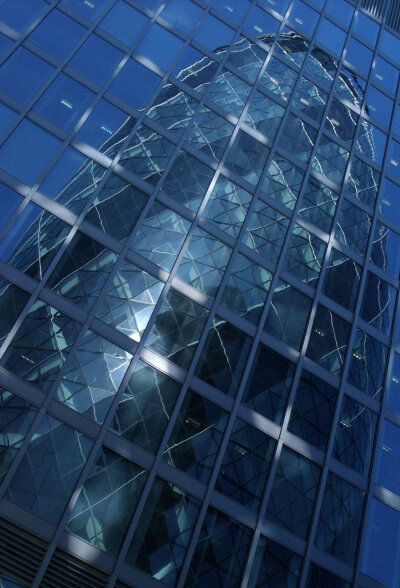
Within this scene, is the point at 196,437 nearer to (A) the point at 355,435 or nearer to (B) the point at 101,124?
(A) the point at 355,435

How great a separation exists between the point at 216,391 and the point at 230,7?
18.5 meters

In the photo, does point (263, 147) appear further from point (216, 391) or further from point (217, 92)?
point (216, 391)

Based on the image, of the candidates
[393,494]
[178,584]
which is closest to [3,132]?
[178,584]

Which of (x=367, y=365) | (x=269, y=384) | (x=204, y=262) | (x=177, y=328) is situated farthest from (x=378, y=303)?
(x=177, y=328)

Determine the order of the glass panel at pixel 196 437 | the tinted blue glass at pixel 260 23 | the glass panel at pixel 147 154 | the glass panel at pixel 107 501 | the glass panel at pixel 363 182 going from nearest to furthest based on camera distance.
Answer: the glass panel at pixel 107 501, the glass panel at pixel 196 437, the glass panel at pixel 147 154, the glass panel at pixel 363 182, the tinted blue glass at pixel 260 23

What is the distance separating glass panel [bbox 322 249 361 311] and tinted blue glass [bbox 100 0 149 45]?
12.2 meters

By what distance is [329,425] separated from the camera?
2322cm

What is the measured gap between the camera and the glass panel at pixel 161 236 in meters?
22.5

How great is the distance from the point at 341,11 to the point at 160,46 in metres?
12.3

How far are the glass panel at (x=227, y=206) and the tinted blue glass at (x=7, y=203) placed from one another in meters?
6.84

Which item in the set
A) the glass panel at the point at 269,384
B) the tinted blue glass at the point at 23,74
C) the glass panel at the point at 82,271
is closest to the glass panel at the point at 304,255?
the glass panel at the point at 269,384

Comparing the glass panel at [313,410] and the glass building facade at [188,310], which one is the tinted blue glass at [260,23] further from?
the glass panel at [313,410]

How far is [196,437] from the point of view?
20.5 meters

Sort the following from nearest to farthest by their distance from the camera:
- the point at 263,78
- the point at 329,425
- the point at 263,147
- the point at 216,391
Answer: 1. the point at 216,391
2. the point at 329,425
3. the point at 263,147
4. the point at 263,78
